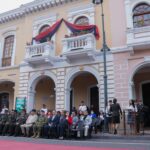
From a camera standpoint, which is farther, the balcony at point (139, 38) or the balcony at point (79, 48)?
the balcony at point (79, 48)

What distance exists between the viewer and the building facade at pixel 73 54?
47.9 feet

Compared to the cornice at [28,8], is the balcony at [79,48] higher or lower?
lower

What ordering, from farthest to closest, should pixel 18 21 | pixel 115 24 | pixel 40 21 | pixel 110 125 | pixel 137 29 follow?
pixel 18 21 < pixel 40 21 < pixel 115 24 < pixel 137 29 < pixel 110 125

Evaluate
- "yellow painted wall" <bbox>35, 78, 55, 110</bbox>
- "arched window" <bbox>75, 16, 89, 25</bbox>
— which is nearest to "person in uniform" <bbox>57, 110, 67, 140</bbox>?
"yellow painted wall" <bbox>35, 78, 55, 110</bbox>

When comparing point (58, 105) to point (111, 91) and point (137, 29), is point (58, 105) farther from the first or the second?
point (137, 29)

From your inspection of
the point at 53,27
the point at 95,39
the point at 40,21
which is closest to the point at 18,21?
the point at 40,21

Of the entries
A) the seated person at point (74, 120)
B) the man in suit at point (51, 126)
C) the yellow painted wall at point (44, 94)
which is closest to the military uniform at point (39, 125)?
the man in suit at point (51, 126)

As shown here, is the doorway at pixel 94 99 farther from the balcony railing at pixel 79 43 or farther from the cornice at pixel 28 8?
the cornice at pixel 28 8

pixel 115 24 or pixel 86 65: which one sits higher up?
pixel 115 24

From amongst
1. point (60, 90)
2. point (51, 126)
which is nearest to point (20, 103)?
point (60, 90)

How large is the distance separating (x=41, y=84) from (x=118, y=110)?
9819 mm

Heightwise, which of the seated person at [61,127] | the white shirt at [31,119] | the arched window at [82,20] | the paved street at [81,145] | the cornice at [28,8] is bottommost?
the paved street at [81,145]

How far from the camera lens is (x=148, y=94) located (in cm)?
1650

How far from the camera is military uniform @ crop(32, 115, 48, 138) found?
12148 mm
